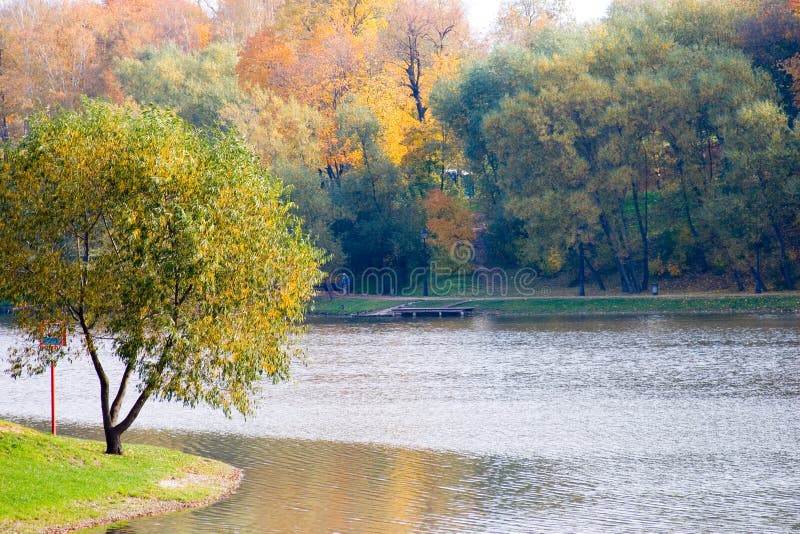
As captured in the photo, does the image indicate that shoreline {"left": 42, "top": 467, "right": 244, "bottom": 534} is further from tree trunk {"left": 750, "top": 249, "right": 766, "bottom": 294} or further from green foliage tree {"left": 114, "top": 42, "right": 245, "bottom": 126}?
green foliage tree {"left": 114, "top": 42, "right": 245, "bottom": 126}

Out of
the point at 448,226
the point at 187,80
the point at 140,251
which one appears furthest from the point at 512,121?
the point at 140,251

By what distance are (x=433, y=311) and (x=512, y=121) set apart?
1373cm

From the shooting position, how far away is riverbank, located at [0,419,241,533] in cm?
1694

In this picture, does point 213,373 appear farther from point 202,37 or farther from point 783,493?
point 202,37

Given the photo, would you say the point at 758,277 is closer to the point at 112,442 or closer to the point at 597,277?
the point at 597,277

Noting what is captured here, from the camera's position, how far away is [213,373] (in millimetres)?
20844

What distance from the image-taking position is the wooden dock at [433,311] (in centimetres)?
6688

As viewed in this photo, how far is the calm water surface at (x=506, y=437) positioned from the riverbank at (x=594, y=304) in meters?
12.2

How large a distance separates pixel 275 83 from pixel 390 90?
10.7m

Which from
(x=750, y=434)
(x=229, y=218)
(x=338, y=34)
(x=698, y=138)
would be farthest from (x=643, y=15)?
(x=229, y=218)

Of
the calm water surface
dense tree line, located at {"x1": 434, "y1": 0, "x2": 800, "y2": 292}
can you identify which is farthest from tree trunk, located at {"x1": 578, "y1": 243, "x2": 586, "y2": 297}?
the calm water surface

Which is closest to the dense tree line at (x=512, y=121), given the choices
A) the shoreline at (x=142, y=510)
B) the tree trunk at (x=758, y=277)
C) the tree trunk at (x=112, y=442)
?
the tree trunk at (x=758, y=277)

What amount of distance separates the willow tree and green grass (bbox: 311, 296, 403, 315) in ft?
158

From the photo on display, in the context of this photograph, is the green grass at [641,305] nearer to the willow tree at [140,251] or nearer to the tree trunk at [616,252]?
the tree trunk at [616,252]
